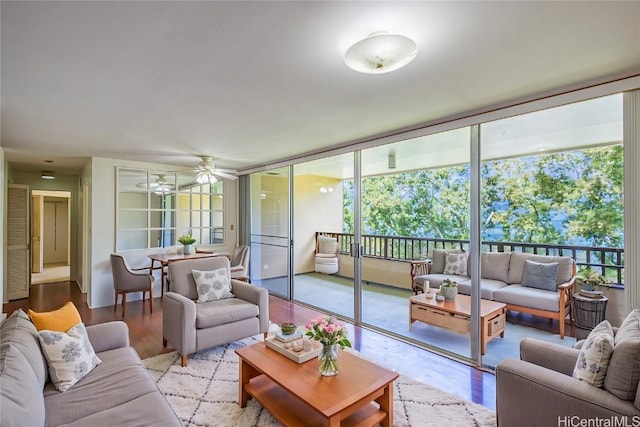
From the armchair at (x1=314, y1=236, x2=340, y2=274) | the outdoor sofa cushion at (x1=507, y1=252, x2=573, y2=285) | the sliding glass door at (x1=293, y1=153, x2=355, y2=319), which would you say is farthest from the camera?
the armchair at (x1=314, y1=236, x2=340, y2=274)

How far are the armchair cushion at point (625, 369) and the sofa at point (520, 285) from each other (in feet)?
4.92

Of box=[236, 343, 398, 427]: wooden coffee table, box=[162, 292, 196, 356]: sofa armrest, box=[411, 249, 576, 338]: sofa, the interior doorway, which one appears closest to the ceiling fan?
box=[162, 292, 196, 356]: sofa armrest

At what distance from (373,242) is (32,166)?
22.1 ft

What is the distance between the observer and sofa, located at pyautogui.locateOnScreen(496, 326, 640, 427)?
1456 mm

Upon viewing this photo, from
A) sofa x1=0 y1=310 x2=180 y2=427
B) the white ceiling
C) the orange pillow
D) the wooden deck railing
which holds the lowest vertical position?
sofa x1=0 y1=310 x2=180 y2=427

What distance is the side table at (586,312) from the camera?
296 centimetres

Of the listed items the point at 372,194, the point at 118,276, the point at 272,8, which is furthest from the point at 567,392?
the point at 118,276

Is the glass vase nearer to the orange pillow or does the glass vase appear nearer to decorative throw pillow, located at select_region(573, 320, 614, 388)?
decorative throw pillow, located at select_region(573, 320, 614, 388)

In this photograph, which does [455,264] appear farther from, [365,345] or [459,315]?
[365,345]

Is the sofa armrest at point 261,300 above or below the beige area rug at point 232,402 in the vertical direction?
above

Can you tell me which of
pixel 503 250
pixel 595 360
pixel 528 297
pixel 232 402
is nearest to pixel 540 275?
pixel 528 297

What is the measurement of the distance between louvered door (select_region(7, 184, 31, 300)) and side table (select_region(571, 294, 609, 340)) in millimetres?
8171

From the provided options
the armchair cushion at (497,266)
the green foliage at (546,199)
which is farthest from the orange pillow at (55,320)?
the armchair cushion at (497,266)

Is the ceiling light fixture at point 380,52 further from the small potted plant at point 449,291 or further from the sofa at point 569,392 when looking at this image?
the small potted plant at point 449,291
